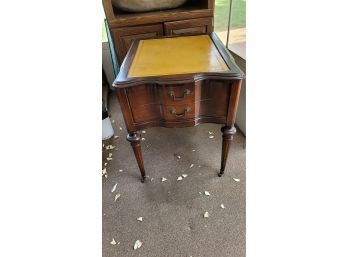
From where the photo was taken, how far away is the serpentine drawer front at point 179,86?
2.76 ft

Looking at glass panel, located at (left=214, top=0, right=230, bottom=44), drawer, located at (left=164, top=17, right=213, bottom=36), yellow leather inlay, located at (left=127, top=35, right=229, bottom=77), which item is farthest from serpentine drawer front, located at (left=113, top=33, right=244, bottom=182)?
glass panel, located at (left=214, top=0, right=230, bottom=44)

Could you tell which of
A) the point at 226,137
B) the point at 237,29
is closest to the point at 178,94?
the point at 226,137

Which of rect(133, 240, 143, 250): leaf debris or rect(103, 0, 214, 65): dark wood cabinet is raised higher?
rect(103, 0, 214, 65): dark wood cabinet

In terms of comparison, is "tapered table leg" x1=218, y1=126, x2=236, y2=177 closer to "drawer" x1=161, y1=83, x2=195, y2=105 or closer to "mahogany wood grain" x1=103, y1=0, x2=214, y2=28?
"drawer" x1=161, y1=83, x2=195, y2=105

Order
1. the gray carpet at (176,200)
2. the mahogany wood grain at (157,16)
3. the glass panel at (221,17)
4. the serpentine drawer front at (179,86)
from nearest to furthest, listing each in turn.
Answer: the serpentine drawer front at (179,86) → the gray carpet at (176,200) → the mahogany wood grain at (157,16) → the glass panel at (221,17)

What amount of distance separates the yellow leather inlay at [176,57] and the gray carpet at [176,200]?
0.64 meters

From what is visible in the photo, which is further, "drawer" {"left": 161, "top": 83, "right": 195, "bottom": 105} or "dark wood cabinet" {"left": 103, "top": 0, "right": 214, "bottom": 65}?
"dark wood cabinet" {"left": 103, "top": 0, "right": 214, "bottom": 65}

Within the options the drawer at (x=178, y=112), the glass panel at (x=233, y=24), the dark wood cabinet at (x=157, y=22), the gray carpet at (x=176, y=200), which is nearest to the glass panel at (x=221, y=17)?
the glass panel at (x=233, y=24)

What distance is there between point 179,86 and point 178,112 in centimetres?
12

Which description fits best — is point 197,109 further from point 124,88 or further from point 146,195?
point 146,195

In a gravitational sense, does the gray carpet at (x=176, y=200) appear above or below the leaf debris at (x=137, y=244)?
above

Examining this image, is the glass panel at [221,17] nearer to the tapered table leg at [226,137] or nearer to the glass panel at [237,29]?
the glass panel at [237,29]

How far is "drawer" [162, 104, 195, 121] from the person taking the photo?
0.91m

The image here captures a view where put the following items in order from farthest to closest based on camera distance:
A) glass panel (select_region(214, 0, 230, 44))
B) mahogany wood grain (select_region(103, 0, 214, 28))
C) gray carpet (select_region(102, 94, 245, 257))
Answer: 1. glass panel (select_region(214, 0, 230, 44))
2. mahogany wood grain (select_region(103, 0, 214, 28))
3. gray carpet (select_region(102, 94, 245, 257))
